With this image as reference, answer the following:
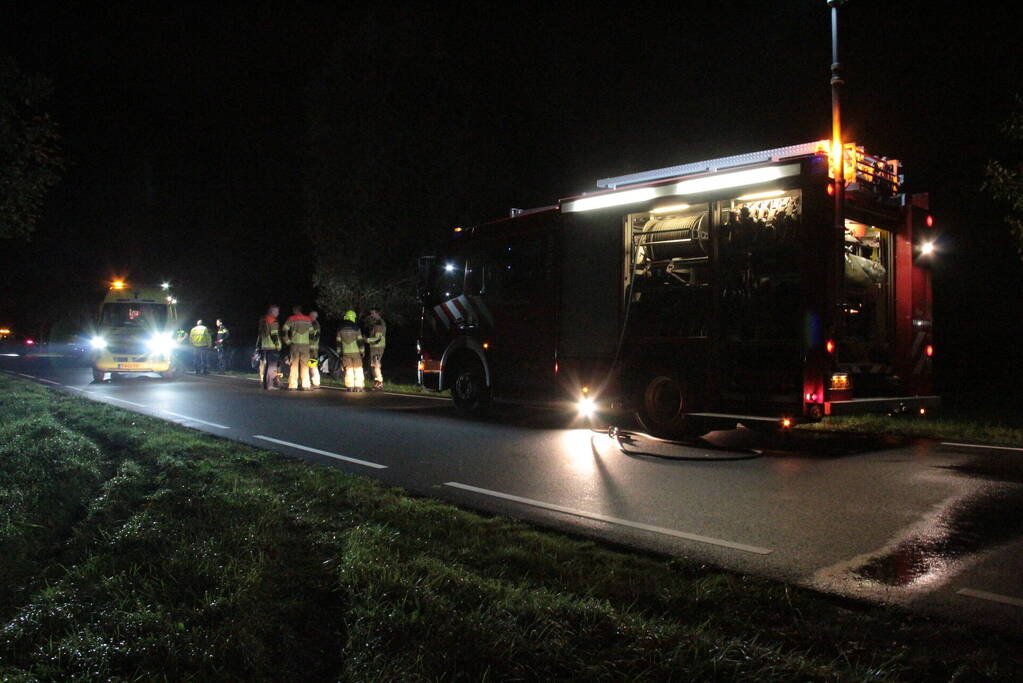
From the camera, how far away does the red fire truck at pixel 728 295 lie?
8141 millimetres

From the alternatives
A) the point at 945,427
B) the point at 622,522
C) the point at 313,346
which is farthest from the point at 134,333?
the point at 945,427

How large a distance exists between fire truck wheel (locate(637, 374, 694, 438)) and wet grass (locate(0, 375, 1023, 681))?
4386mm

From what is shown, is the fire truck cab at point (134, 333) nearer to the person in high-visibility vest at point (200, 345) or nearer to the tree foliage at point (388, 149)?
the person in high-visibility vest at point (200, 345)

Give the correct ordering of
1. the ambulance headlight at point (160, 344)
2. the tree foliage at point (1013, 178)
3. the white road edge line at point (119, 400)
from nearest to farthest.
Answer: the tree foliage at point (1013, 178) → the white road edge line at point (119, 400) → the ambulance headlight at point (160, 344)

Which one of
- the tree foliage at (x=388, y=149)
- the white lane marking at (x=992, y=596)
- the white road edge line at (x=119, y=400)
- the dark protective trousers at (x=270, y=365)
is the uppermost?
the tree foliage at (x=388, y=149)

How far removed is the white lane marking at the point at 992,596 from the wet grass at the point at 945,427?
594 centimetres

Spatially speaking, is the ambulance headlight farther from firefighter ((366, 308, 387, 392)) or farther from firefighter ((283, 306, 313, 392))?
firefighter ((366, 308, 387, 392))

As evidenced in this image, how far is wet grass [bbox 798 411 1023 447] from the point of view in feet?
31.4

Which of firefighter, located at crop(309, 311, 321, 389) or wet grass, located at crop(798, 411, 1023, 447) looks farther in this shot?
firefighter, located at crop(309, 311, 321, 389)

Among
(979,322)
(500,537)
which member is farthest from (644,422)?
(979,322)

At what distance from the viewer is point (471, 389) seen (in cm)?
1268

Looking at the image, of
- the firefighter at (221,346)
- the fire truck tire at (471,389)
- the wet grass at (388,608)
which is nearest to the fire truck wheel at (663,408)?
the fire truck tire at (471,389)

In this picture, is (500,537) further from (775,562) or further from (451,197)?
(451,197)

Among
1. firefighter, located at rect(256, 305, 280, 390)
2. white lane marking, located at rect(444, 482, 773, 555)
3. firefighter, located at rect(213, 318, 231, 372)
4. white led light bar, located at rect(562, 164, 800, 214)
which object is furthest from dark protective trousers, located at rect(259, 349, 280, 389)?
white lane marking, located at rect(444, 482, 773, 555)
